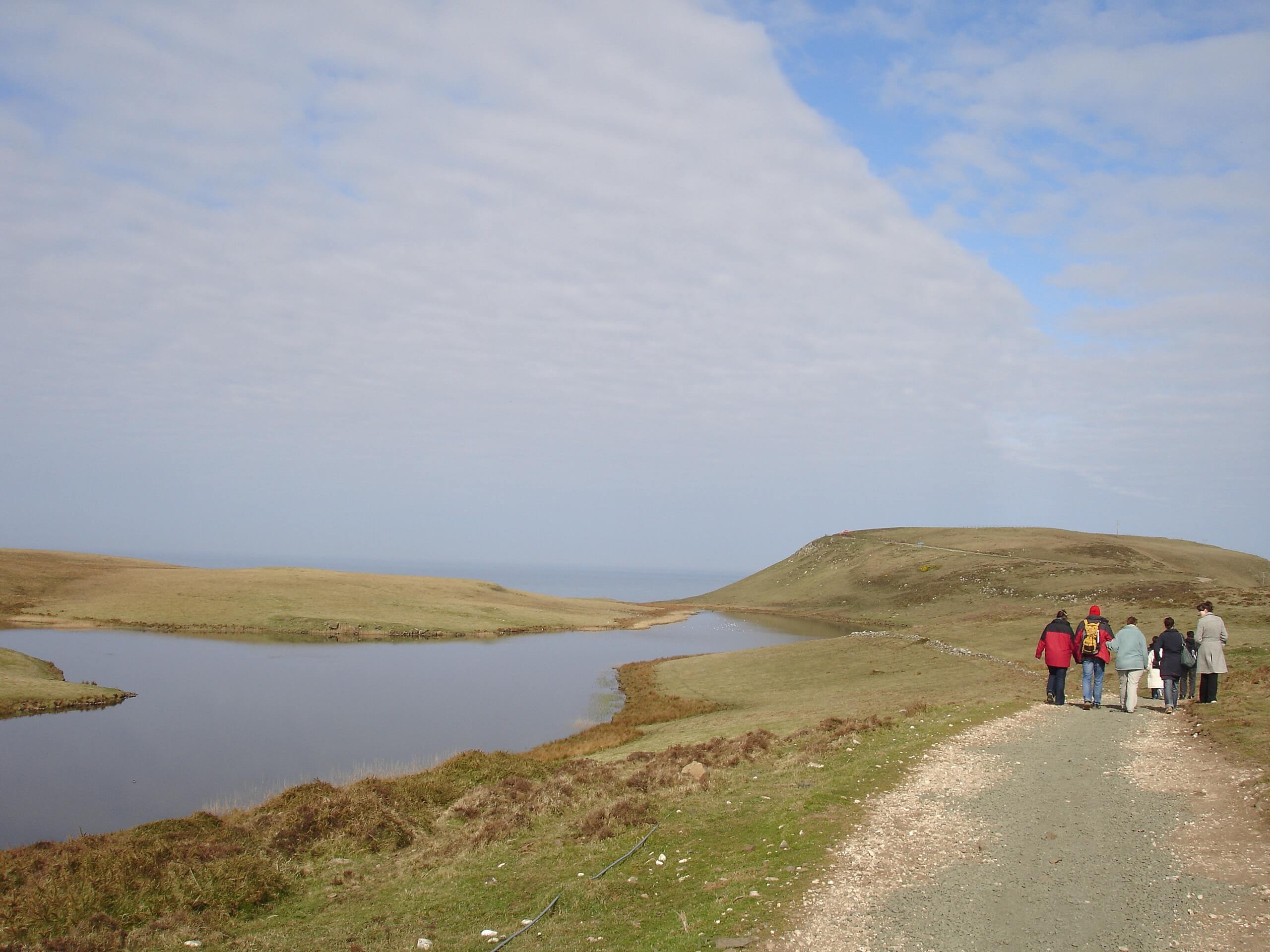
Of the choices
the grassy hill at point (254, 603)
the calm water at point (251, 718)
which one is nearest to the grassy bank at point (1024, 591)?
the calm water at point (251, 718)

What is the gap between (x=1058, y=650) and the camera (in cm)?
2203

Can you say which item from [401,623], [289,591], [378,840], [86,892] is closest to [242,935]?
[86,892]

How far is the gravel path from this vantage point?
8.30m

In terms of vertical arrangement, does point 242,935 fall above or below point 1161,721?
below

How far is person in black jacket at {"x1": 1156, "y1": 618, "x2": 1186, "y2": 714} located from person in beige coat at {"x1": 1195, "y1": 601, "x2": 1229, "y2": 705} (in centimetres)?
44

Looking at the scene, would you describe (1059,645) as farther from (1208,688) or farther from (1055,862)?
(1055,862)

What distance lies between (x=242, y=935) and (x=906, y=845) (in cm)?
914

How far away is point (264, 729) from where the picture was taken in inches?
1236

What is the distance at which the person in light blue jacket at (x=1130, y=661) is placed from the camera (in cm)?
2109

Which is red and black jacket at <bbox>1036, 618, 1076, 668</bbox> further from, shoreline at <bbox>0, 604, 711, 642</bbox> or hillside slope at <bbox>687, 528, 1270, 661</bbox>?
shoreline at <bbox>0, 604, 711, 642</bbox>

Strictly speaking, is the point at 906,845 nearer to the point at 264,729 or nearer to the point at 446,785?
the point at 446,785

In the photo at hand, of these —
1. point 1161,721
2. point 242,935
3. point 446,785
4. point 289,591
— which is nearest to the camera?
point 242,935

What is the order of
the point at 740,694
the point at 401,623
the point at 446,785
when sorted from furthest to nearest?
1. the point at 401,623
2. the point at 740,694
3. the point at 446,785

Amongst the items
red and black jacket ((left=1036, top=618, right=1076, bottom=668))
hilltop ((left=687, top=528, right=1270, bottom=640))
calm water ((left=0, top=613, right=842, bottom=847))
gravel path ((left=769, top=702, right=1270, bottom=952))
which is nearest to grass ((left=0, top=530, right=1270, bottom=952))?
gravel path ((left=769, top=702, right=1270, bottom=952))
